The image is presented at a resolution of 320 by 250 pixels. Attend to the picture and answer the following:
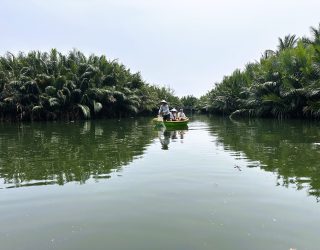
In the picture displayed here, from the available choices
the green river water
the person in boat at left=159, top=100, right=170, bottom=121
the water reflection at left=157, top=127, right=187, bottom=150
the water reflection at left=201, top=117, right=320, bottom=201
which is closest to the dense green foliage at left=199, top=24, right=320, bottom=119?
the person in boat at left=159, top=100, right=170, bottom=121

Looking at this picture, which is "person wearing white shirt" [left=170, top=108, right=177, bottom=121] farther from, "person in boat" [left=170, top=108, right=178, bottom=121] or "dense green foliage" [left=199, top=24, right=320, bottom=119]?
"dense green foliage" [left=199, top=24, right=320, bottom=119]

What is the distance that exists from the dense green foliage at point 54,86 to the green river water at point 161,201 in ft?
86.6

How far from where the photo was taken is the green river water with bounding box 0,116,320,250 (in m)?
4.62

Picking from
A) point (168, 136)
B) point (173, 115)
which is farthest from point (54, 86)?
point (168, 136)

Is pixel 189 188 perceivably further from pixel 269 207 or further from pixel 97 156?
pixel 97 156

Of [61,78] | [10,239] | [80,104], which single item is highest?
[61,78]

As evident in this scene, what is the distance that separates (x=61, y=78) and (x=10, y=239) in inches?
1327

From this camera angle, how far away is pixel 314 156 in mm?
10562

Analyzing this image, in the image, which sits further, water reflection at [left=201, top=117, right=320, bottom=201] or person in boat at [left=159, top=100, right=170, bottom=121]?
person in boat at [left=159, top=100, right=170, bottom=121]

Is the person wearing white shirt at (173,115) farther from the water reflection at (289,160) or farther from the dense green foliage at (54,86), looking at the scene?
the dense green foliage at (54,86)

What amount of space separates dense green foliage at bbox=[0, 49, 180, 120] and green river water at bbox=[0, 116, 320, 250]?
26399mm

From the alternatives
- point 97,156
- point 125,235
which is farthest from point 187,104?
point 125,235

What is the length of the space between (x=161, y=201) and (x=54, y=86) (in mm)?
33072

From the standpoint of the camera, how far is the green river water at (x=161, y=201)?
462 cm
